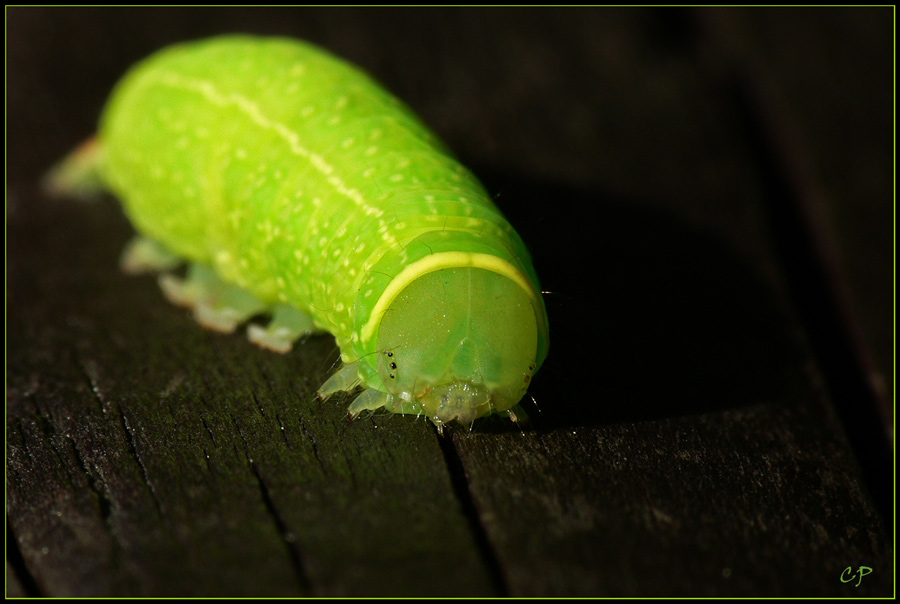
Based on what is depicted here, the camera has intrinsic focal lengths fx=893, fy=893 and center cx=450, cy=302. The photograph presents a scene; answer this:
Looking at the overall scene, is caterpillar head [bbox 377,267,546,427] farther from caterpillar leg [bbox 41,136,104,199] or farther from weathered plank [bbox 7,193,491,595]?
caterpillar leg [bbox 41,136,104,199]

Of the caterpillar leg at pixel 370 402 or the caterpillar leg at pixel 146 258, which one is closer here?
the caterpillar leg at pixel 370 402

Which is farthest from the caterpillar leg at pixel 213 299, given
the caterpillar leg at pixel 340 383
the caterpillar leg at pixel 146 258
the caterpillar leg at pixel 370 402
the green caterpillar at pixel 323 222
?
the caterpillar leg at pixel 370 402

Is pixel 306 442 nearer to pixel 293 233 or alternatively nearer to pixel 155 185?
pixel 293 233

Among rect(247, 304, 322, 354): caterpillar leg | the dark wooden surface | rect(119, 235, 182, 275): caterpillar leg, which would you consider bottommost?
rect(119, 235, 182, 275): caterpillar leg

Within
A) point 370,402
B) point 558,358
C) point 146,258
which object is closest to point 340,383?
point 370,402

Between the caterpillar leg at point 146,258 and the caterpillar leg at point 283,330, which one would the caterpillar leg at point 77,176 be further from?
the caterpillar leg at point 283,330

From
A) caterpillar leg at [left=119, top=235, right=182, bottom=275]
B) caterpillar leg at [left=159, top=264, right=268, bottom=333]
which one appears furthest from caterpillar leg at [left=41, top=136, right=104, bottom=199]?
caterpillar leg at [left=159, top=264, right=268, bottom=333]

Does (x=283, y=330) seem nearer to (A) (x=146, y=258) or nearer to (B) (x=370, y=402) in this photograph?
(B) (x=370, y=402)

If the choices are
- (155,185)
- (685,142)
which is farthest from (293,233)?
(685,142)
